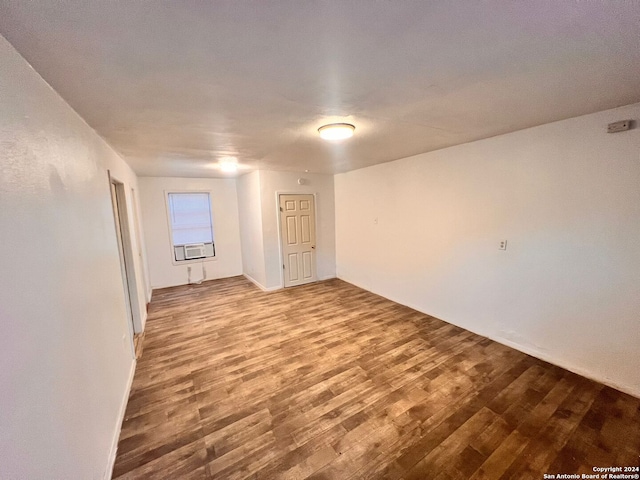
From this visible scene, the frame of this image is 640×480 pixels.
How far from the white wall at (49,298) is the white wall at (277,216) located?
2.96m

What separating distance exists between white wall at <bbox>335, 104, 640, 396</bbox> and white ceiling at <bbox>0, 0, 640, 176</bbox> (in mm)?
464

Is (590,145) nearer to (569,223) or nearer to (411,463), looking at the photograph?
(569,223)

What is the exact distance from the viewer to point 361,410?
203 cm

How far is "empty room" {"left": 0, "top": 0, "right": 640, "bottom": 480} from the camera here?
96 cm

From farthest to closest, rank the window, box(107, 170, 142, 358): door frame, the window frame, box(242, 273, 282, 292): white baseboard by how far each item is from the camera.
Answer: the window
the window frame
box(242, 273, 282, 292): white baseboard
box(107, 170, 142, 358): door frame

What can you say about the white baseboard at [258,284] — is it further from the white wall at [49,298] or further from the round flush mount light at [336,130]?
the round flush mount light at [336,130]

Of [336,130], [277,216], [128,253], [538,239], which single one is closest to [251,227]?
[277,216]

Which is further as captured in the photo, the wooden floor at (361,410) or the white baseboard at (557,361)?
the white baseboard at (557,361)

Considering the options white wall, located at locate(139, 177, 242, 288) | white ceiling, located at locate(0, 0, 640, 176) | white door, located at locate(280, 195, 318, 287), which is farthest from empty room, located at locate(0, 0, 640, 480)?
white wall, located at locate(139, 177, 242, 288)

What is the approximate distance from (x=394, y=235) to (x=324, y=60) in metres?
3.31

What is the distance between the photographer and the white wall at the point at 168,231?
16.5 feet

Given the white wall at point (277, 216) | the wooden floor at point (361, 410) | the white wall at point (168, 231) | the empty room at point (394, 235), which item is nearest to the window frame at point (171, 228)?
the white wall at point (168, 231)

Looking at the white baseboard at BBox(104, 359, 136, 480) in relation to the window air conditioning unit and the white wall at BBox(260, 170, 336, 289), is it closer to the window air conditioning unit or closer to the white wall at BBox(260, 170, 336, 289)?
the white wall at BBox(260, 170, 336, 289)

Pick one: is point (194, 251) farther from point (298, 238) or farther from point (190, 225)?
point (298, 238)
